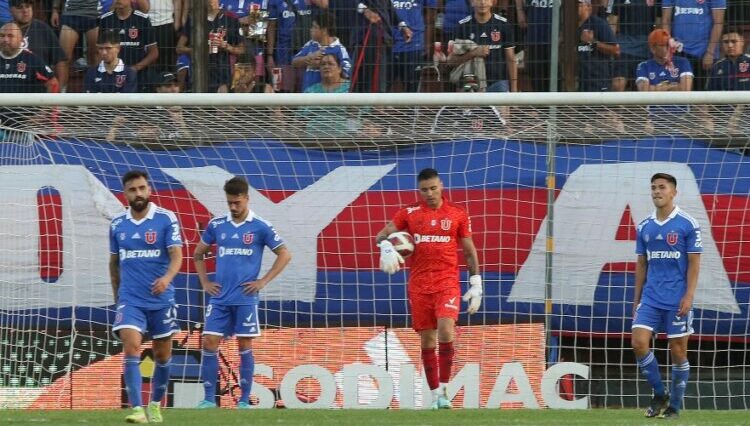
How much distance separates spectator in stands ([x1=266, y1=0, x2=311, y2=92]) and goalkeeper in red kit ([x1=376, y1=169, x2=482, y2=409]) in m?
2.27

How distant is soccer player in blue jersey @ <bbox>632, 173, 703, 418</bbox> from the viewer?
33.3ft

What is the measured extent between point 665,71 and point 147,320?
529 cm

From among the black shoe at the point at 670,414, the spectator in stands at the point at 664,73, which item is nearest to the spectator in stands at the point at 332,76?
the spectator in stands at the point at 664,73

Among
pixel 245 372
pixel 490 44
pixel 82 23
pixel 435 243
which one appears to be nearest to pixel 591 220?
pixel 490 44

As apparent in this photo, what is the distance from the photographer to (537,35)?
40.8 feet

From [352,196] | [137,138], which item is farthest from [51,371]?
[352,196]

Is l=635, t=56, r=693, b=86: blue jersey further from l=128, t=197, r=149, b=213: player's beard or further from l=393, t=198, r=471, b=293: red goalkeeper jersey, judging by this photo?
l=128, t=197, r=149, b=213: player's beard

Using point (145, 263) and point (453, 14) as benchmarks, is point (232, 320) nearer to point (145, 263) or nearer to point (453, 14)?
point (145, 263)

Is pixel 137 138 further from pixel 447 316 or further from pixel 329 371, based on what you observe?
pixel 447 316

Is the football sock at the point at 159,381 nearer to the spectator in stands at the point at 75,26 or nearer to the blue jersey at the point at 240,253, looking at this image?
the blue jersey at the point at 240,253

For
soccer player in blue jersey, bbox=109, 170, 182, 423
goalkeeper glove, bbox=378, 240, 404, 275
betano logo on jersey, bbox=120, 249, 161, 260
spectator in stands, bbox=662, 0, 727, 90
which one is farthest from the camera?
spectator in stands, bbox=662, 0, 727, 90

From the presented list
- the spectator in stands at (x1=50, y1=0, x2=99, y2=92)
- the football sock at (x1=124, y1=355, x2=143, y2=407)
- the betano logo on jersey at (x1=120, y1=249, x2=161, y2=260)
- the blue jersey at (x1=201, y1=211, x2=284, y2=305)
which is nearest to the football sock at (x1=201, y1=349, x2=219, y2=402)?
the blue jersey at (x1=201, y1=211, x2=284, y2=305)

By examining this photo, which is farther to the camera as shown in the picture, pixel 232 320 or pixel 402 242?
pixel 232 320

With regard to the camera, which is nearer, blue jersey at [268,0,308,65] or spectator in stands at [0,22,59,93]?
blue jersey at [268,0,308,65]
